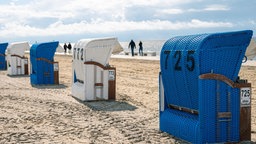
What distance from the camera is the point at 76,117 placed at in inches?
392

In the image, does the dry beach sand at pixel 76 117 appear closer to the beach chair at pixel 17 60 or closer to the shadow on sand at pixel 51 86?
the shadow on sand at pixel 51 86

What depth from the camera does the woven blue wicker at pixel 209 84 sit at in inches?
272

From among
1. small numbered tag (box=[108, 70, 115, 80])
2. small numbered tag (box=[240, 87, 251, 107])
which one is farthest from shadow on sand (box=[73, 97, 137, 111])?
small numbered tag (box=[240, 87, 251, 107])

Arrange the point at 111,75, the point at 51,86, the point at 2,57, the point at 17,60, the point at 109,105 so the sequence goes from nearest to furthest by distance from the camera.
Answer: the point at 109,105 → the point at 111,75 → the point at 51,86 → the point at 17,60 → the point at 2,57

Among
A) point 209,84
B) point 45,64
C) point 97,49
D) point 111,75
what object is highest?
point 97,49

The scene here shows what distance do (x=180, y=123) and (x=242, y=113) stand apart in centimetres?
105

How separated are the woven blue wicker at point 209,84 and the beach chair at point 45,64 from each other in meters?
10.8

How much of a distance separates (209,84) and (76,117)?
3915mm

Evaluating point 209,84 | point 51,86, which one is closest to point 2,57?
point 51,86

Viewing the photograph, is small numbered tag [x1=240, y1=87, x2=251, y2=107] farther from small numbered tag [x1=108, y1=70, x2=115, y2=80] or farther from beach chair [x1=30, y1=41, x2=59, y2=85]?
beach chair [x1=30, y1=41, x2=59, y2=85]

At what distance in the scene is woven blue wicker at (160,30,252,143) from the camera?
22.7 feet

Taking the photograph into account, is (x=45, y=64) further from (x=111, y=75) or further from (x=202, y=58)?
(x=202, y=58)

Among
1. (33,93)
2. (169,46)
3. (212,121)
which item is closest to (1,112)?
(33,93)

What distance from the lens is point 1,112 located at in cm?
1073
